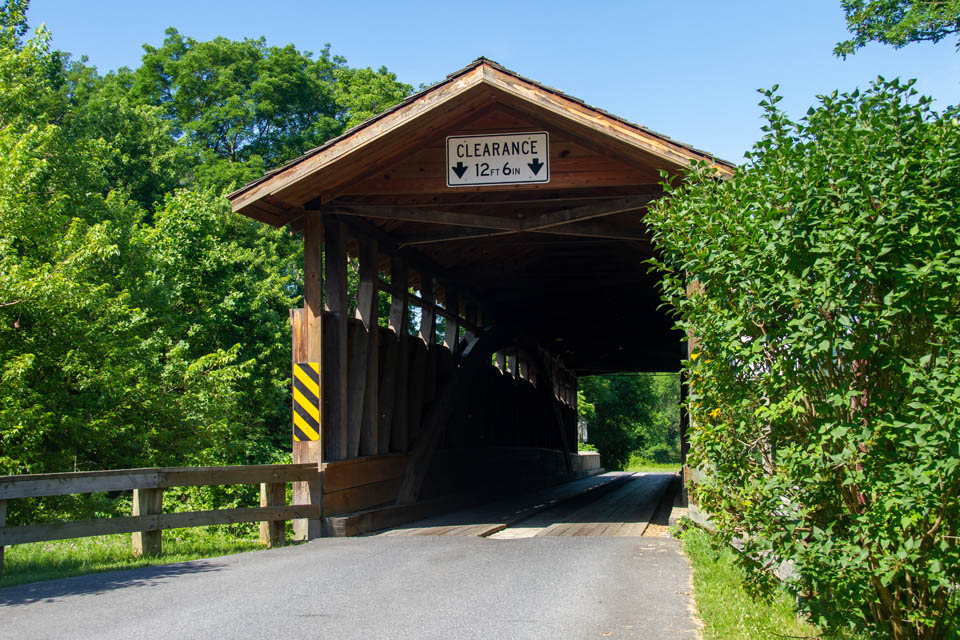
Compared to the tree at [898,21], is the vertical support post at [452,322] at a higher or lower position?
lower

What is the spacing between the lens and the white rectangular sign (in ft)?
30.2

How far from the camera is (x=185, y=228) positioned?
20.2 m

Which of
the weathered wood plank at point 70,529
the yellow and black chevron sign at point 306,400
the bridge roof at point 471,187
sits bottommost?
the weathered wood plank at point 70,529

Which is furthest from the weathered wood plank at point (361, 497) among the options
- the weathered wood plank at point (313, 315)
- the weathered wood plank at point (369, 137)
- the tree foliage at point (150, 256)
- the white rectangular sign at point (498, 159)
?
the tree foliage at point (150, 256)

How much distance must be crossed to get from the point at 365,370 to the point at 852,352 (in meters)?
7.08

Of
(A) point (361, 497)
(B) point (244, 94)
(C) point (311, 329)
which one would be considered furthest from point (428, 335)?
(B) point (244, 94)

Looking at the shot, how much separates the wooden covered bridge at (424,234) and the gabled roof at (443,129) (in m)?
0.02

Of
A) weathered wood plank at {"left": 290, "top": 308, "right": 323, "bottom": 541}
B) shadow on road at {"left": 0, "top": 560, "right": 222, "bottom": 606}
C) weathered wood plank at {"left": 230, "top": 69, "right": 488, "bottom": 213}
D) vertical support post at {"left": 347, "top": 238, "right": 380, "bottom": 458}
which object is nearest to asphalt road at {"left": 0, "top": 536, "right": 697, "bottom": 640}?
shadow on road at {"left": 0, "top": 560, "right": 222, "bottom": 606}

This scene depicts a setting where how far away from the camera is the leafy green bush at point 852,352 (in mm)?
3213

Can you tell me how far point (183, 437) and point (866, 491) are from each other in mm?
→ 14116

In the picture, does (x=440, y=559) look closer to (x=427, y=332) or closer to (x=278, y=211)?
(x=278, y=211)

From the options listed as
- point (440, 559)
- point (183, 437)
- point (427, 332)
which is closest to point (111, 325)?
point (183, 437)

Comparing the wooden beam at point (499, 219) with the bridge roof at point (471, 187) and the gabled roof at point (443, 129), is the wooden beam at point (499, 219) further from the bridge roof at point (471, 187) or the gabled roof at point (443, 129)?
the gabled roof at point (443, 129)

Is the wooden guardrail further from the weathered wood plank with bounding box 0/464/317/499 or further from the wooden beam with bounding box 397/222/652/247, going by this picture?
the wooden beam with bounding box 397/222/652/247
